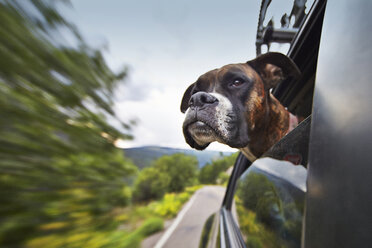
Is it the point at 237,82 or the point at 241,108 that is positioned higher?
the point at 237,82

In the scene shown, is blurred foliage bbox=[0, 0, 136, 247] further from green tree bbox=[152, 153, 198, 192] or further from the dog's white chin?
green tree bbox=[152, 153, 198, 192]

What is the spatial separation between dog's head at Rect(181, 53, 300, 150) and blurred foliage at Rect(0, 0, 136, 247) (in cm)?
75

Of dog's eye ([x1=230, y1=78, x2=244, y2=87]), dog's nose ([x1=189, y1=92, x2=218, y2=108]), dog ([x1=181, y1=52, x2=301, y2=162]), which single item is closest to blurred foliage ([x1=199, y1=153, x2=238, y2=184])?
dog ([x1=181, y1=52, x2=301, y2=162])

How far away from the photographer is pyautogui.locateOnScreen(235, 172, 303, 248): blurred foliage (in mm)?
643

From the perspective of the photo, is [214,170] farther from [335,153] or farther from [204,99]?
[335,153]

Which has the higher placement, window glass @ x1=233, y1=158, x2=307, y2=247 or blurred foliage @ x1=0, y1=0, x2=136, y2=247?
blurred foliage @ x1=0, y1=0, x2=136, y2=247

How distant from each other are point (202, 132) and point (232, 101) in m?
0.36

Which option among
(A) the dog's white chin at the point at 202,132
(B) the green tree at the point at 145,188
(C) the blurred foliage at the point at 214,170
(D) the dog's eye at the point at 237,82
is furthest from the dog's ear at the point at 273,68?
(C) the blurred foliage at the point at 214,170

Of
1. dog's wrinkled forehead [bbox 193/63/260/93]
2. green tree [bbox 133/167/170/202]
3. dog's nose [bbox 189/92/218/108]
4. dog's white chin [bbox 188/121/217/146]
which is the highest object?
dog's wrinkled forehead [bbox 193/63/260/93]

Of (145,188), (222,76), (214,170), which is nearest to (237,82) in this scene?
(222,76)

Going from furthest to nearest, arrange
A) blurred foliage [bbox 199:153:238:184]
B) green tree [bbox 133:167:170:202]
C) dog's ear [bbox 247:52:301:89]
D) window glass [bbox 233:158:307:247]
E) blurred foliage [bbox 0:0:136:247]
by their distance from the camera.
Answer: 1. blurred foliage [bbox 199:153:238:184]
2. green tree [bbox 133:167:170:202]
3. dog's ear [bbox 247:52:301:89]
4. blurred foliage [bbox 0:0:136:247]
5. window glass [bbox 233:158:307:247]

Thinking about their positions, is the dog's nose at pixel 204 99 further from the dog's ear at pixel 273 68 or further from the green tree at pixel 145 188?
the green tree at pixel 145 188

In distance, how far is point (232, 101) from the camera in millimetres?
1412

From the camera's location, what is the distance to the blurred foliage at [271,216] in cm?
64
